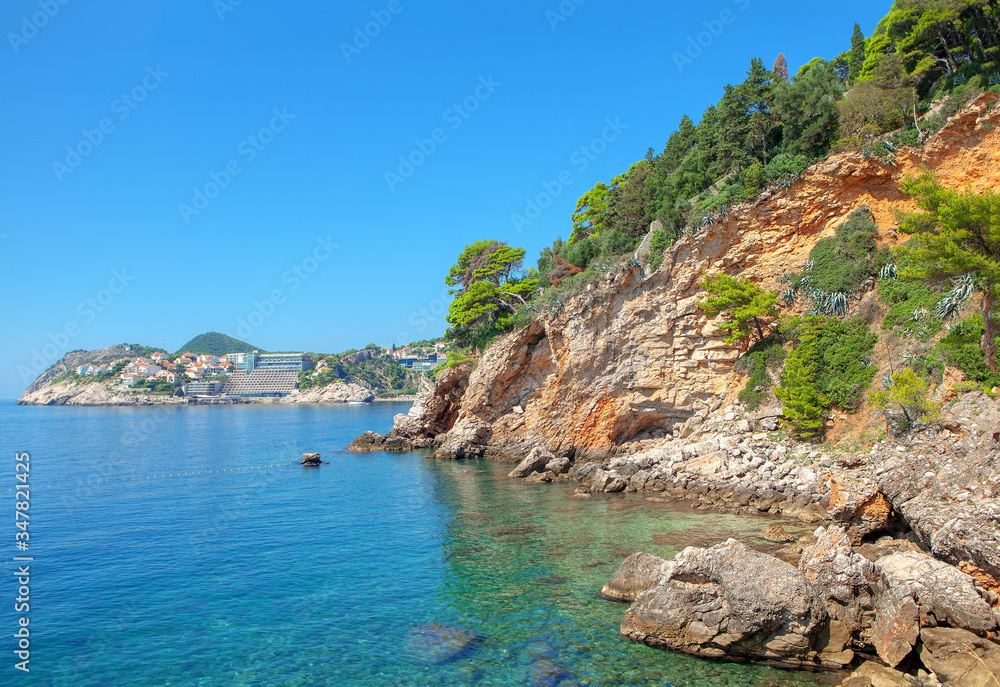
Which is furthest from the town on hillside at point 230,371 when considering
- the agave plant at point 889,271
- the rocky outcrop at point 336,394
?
the agave plant at point 889,271

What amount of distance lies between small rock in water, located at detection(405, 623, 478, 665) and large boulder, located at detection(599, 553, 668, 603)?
3436mm

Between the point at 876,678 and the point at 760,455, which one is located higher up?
the point at 760,455

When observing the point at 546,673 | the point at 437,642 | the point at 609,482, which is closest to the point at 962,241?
the point at 609,482

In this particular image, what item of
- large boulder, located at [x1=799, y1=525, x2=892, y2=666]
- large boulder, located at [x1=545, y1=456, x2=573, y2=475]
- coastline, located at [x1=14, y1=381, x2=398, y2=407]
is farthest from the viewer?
coastline, located at [x1=14, y1=381, x2=398, y2=407]

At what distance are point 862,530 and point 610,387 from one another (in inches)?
595

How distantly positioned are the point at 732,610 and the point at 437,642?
580cm

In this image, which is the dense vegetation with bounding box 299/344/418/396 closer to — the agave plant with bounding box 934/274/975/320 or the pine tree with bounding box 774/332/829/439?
the pine tree with bounding box 774/332/829/439

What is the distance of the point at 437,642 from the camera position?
10977 mm

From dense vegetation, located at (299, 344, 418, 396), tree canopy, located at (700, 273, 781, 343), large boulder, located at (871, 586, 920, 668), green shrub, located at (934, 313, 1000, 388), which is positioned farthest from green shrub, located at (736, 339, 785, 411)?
dense vegetation, located at (299, 344, 418, 396)

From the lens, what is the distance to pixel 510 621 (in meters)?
11.8

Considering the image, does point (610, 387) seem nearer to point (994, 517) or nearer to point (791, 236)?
point (791, 236)

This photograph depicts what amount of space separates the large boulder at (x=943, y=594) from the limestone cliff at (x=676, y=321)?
16.1m

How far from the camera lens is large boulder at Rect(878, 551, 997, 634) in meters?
9.44

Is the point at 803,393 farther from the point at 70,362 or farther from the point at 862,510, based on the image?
the point at 70,362
